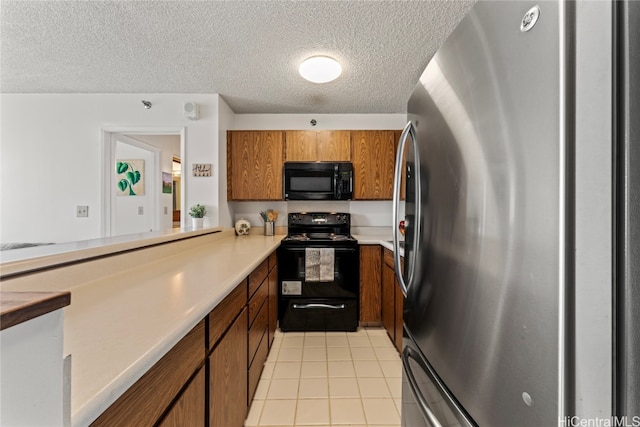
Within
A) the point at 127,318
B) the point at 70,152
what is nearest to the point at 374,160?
the point at 127,318

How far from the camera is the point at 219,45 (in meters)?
1.96

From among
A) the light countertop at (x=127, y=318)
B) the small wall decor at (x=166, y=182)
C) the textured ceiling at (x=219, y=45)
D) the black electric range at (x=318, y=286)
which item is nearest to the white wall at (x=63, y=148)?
the textured ceiling at (x=219, y=45)

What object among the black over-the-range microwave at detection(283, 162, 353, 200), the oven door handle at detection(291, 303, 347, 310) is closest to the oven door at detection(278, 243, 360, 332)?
the oven door handle at detection(291, 303, 347, 310)

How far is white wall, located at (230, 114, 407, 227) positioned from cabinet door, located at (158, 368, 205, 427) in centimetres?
250

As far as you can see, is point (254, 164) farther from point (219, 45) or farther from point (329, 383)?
point (329, 383)

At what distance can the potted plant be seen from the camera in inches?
108

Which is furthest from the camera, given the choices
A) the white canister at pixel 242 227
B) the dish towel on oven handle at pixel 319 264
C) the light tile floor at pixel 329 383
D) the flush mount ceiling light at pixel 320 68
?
the white canister at pixel 242 227

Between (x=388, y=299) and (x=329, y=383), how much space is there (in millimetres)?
946

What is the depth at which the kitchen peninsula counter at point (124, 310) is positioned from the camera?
1.64 feet

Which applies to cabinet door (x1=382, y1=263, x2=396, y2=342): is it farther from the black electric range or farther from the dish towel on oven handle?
the dish towel on oven handle

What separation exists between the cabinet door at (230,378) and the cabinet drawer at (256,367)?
0.38 ft

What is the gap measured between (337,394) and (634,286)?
1.75m

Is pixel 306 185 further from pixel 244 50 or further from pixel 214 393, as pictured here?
pixel 214 393

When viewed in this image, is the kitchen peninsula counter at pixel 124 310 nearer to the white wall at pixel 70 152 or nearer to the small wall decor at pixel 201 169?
the small wall decor at pixel 201 169
